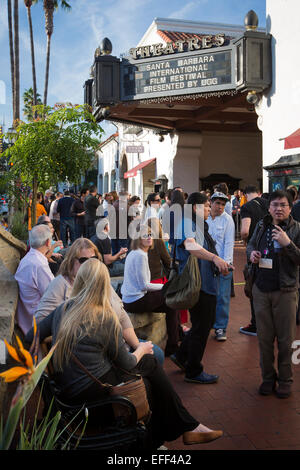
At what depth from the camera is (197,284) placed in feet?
13.9

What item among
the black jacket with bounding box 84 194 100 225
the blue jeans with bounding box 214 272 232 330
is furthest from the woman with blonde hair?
the black jacket with bounding box 84 194 100 225

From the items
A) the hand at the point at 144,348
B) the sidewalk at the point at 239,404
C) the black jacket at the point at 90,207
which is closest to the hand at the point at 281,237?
the sidewalk at the point at 239,404

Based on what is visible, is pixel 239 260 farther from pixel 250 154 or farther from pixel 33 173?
pixel 250 154

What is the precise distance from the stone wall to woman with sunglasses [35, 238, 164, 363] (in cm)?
26

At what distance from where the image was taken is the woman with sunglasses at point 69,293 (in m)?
3.38

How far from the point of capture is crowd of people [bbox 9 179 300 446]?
2.74m

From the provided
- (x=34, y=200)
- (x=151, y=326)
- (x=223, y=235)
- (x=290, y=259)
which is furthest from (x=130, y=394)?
(x=34, y=200)

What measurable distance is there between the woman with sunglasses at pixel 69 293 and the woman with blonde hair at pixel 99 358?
0.26m

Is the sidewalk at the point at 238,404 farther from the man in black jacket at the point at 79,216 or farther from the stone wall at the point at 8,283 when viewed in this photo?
the man in black jacket at the point at 79,216

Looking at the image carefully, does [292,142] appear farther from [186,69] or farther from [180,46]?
[180,46]

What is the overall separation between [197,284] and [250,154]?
18.6m

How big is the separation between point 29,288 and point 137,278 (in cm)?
135

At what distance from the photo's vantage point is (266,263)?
13.9 feet

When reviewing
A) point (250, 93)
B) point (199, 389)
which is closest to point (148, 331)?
point (199, 389)
